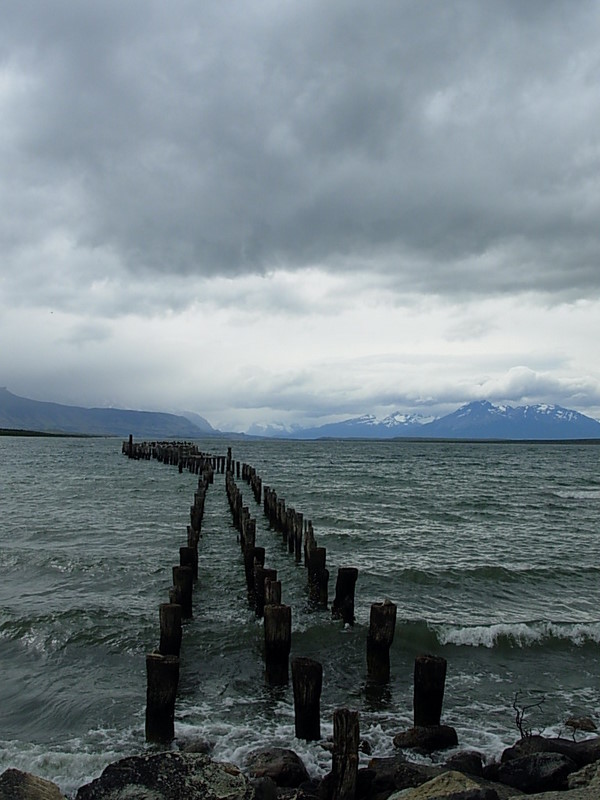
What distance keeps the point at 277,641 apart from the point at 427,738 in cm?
289

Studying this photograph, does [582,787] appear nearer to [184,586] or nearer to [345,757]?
[345,757]

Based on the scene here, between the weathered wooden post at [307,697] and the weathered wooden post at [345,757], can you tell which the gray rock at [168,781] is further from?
the weathered wooden post at [307,697]

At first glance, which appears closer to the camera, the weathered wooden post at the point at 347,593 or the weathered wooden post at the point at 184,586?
the weathered wooden post at the point at 184,586

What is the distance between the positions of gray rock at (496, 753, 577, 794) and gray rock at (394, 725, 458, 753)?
975 mm

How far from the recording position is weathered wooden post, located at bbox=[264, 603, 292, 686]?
10297 millimetres

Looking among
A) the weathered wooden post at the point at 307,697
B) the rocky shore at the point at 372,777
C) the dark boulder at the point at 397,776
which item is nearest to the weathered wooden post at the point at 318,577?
the weathered wooden post at the point at 307,697

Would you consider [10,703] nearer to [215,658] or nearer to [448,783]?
[215,658]

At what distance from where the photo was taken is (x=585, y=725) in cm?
917

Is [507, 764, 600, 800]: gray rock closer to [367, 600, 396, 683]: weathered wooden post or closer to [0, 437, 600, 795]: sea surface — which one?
[0, 437, 600, 795]: sea surface

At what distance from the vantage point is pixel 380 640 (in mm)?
10594

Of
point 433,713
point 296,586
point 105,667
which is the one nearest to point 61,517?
point 296,586

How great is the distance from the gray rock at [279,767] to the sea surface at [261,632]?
33cm

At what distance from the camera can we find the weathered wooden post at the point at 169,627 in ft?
35.2

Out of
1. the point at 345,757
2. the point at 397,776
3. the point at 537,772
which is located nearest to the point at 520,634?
the point at 537,772
